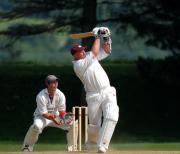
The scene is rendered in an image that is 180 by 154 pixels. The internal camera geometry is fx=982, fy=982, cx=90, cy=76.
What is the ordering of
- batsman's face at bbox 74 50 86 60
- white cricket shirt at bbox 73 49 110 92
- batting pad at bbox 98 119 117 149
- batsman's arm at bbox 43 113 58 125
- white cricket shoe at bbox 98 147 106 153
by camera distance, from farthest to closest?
batsman's arm at bbox 43 113 58 125 → batsman's face at bbox 74 50 86 60 → white cricket shirt at bbox 73 49 110 92 → batting pad at bbox 98 119 117 149 → white cricket shoe at bbox 98 147 106 153

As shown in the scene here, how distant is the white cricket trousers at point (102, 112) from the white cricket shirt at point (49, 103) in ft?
5.25

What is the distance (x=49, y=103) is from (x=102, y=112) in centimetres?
180

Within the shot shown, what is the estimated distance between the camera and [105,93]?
12.4 metres

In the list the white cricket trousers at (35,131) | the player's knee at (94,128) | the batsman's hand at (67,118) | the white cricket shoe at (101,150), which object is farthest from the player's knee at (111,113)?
the white cricket trousers at (35,131)

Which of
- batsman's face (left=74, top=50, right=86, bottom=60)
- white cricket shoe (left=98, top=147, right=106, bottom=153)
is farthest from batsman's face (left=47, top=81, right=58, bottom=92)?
white cricket shoe (left=98, top=147, right=106, bottom=153)

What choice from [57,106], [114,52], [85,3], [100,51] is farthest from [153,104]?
[114,52]

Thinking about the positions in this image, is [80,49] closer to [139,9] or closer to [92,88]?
[92,88]

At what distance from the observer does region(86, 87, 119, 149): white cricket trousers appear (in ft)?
40.5

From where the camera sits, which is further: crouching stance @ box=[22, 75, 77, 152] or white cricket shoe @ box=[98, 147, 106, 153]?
crouching stance @ box=[22, 75, 77, 152]

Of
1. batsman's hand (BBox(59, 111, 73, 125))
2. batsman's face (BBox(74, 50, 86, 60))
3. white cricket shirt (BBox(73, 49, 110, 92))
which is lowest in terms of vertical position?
batsman's hand (BBox(59, 111, 73, 125))

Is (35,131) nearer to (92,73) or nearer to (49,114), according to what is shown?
(49,114)

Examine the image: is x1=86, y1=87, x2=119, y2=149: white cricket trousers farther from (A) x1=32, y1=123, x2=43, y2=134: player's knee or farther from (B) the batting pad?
(A) x1=32, y1=123, x2=43, y2=134: player's knee

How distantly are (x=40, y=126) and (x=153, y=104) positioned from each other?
9.16 m

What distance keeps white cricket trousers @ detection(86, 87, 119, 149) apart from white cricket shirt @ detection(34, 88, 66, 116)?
1600mm
